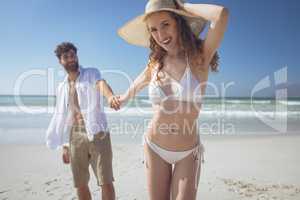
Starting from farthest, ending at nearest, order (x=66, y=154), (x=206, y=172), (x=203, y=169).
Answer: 1. (x=203, y=169)
2. (x=206, y=172)
3. (x=66, y=154)

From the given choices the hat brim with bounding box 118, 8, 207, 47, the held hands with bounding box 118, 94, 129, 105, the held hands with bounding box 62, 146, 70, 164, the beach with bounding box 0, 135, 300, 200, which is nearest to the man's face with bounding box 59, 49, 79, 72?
the held hands with bounding box 62, 146, 70, 164

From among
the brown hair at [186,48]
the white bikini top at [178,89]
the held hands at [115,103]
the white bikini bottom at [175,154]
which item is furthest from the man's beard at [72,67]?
the white bikini bottom at [175,154]

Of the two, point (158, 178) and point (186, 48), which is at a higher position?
point (186, 48)

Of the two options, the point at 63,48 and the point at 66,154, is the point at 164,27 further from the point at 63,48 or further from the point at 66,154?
the point at 66,154

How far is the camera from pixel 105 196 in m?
3.82

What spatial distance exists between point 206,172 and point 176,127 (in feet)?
14.3

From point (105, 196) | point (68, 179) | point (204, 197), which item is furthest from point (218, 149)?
point (105, 196)

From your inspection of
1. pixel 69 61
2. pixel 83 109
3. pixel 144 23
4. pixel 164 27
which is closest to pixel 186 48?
pixel 164 27

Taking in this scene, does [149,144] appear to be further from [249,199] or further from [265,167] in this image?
[265,167]

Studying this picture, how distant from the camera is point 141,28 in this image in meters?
2.74

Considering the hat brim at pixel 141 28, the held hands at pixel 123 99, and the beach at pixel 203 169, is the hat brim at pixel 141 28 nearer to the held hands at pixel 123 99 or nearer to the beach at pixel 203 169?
the held hands at pixel 123 99

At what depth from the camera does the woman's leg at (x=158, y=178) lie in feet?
7.88

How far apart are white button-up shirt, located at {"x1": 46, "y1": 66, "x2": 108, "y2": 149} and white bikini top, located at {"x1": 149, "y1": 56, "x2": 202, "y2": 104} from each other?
1613mm

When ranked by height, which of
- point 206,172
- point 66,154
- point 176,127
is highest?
point 176,127
